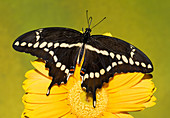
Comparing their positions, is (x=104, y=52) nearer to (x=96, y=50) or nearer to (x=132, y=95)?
(x=96, y=50)

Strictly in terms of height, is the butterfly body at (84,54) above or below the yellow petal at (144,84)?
above

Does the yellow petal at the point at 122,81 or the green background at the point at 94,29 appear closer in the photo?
the yellow petal at the point at 122,81

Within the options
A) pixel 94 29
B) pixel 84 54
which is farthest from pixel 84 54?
pixel 94 29

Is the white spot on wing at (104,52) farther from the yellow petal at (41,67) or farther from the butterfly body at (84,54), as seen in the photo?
the yellow petal at (41,67)

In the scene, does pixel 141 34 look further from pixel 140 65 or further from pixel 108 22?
pixel 140 65

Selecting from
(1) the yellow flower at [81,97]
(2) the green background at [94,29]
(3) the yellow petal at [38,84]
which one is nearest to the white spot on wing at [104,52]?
(1) the yellow flower at [81,97]

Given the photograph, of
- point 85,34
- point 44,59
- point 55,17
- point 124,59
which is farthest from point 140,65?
point 55,17
